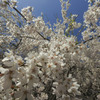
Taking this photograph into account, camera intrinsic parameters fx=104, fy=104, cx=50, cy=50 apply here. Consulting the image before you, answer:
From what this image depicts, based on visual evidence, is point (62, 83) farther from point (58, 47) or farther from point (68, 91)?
point (58, 47)

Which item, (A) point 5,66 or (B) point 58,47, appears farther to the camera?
(B) point 58,47

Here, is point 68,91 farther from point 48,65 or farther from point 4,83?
point 4,83

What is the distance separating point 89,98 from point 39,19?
4307 millimetres

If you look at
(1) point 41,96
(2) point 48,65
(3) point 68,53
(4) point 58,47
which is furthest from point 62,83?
(1) point 41,96

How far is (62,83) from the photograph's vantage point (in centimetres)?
181

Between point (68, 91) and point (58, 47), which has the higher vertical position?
point (58, 47)

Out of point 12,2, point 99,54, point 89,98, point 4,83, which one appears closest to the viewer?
point 4,83

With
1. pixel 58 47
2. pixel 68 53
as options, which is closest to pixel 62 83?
pixel 68 53

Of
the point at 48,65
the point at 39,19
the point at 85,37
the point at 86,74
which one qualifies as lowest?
the point at 86,74

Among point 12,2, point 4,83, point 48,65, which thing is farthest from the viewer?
point 12,2

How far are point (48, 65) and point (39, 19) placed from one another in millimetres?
2914

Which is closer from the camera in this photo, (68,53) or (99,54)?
(68,53)

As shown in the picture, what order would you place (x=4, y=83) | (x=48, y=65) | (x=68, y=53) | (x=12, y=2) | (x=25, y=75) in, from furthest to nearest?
(x=12, y=2), (x=68, y=53), (x=48, y=65), (x=25, y=75), (x=4, y=83)

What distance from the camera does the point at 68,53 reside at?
2.22 m
